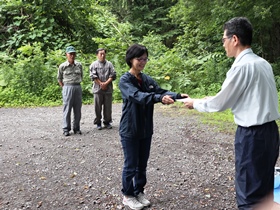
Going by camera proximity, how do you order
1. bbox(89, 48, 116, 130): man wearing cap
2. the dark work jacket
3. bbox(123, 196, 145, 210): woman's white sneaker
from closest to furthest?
the dark work jacket → bbox(123, 196, 145, 210): woman's white sneaker → bbox(89, 48, 116, 130): man wearing cap

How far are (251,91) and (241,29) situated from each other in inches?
19.9

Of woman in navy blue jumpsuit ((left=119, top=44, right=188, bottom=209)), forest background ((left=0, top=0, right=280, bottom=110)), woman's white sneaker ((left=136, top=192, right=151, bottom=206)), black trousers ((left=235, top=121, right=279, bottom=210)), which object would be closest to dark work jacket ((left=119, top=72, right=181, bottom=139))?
woman in navy blue jumpsuit ((left=119, top=44, right=188, bottom=209))

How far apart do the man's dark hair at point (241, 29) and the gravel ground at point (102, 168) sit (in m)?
2.10

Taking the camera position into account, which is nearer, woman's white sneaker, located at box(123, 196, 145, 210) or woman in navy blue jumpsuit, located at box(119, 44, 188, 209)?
woman in navy blue jumpsuit, located at box(119, 44, 188, 209)

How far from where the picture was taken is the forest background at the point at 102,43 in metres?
10.8

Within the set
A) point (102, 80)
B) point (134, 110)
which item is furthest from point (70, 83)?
point (134, 110)

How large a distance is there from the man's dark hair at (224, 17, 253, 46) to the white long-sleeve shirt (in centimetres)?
10

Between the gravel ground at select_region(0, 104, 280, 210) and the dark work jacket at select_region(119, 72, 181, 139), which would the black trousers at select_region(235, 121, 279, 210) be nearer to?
the dark work jacket at select_region(119, 72, 181, 139)

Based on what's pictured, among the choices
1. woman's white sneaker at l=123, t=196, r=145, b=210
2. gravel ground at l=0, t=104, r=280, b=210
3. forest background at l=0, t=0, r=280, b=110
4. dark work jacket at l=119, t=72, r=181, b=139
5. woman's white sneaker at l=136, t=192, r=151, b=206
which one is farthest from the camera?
forest background at l=0, t=0, r=280, b=110

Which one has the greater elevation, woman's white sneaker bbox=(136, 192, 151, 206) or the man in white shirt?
the man in white shirt

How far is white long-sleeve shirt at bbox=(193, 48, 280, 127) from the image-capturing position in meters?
2.34

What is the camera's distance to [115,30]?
1603 cm

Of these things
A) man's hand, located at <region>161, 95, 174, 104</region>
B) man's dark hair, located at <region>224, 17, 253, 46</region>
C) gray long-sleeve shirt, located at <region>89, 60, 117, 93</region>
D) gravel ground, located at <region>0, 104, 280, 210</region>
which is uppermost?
man's dark hair, located at <region>224, 17, 253, 46</region>

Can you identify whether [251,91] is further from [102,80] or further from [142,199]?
[102,80]
